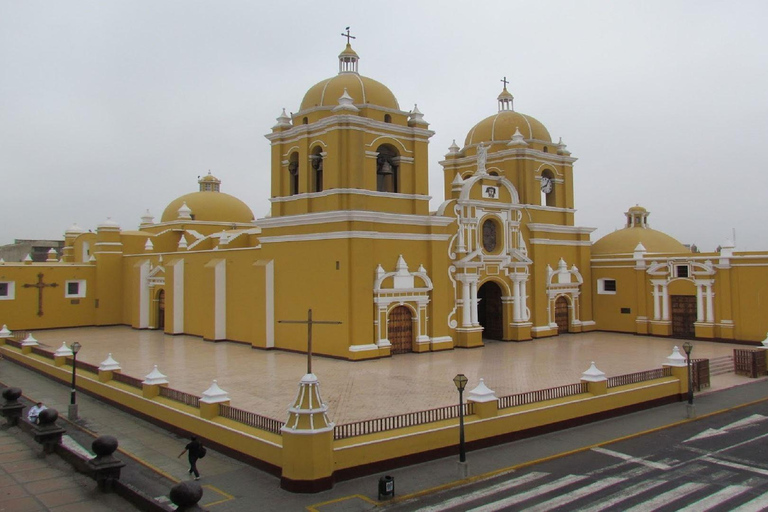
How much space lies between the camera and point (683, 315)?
24.8m

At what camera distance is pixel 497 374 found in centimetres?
1669

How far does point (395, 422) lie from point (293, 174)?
14308mm

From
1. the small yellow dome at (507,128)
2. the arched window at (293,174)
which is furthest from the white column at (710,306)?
the arched window at (293,174)

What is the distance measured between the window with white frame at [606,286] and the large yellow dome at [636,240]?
56.7 inches

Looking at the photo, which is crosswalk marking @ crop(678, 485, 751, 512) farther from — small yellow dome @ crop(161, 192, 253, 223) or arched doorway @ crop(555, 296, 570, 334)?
small yellow dome @ crop(161, 192, 253, 223)

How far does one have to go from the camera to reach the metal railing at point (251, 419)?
10.3 meters

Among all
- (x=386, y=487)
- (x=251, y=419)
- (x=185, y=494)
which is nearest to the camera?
(x=185, y=494)

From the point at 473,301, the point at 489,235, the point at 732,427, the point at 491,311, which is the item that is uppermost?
the point at 489,235

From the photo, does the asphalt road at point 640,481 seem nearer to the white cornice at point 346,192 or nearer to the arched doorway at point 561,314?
the white cornice at point 346,192

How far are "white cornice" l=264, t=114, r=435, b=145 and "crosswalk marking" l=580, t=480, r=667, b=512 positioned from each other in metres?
14.7

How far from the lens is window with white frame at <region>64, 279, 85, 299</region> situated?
31717mm

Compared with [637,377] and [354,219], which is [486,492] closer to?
[637,377]

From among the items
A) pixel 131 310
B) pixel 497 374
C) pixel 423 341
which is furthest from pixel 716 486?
pixel 131 310

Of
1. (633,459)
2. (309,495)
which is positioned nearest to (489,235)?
(633,459)
